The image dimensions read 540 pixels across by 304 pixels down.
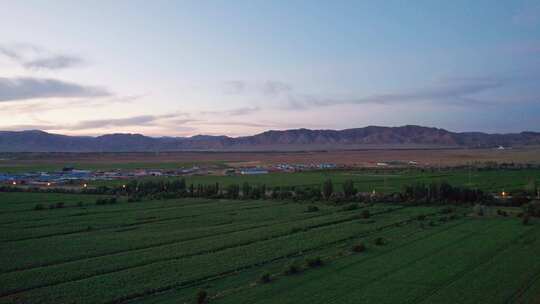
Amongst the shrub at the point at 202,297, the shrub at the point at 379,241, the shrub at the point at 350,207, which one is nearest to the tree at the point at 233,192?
the shrub at the point at 350,207

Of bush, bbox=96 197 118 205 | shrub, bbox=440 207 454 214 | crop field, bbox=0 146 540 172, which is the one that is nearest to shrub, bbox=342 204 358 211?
shrub, bbox=440 207 454 214

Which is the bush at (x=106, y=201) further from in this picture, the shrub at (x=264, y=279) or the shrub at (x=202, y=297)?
the shrub at (x=202, y=297)

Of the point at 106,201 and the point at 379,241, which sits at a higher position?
the point at 106,201

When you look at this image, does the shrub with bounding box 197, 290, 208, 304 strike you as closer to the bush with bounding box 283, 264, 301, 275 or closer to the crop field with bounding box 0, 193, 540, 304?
the crop field with bounding box 0, 193, 540, 304

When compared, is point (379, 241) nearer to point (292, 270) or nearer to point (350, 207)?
point (292, 270)

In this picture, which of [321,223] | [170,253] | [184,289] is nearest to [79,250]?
[170,253]

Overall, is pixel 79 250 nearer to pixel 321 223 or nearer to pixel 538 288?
pixel 321 223

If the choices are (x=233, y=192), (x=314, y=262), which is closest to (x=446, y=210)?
(x=233, y=192)
